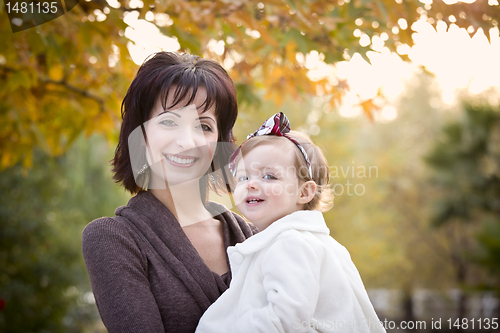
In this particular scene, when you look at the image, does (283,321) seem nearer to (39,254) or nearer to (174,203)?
(174,203)

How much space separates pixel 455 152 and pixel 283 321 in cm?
1441

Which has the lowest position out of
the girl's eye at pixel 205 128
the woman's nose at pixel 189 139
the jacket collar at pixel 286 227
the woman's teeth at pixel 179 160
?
the jacket collar at pixel 286 227

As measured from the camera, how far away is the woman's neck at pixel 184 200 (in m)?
1.76

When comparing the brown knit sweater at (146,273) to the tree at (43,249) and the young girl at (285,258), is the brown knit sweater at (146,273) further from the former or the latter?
the tree at (43,249)

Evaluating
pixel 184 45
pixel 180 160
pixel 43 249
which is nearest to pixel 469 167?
pixel 43 249

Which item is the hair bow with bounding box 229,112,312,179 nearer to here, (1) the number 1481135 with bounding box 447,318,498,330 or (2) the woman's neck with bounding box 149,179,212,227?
(2) the woman's neck with bounding box 149,179,212,227

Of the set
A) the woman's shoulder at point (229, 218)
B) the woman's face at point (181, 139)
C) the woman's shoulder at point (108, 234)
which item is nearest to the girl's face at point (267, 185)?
the woman's face at point (181, 139)

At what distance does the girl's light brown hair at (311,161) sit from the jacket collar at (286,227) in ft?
0.62

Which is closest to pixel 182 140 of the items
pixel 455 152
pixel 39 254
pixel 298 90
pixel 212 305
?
pixel 212 305

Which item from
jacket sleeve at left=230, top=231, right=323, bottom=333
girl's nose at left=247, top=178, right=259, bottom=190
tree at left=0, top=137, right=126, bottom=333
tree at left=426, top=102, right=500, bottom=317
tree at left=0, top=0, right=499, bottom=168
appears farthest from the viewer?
tree at left=426, top=102, right=500, bottom=317

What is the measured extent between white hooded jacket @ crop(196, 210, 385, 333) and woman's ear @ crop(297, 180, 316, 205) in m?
0.12

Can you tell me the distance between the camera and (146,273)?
1.49m

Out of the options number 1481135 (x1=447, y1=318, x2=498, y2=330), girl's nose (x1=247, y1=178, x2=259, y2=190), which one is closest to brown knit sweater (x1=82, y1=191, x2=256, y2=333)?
girl's nose (x1=247, y1=178, x2=259, y2=190)

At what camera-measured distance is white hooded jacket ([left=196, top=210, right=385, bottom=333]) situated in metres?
1.29
